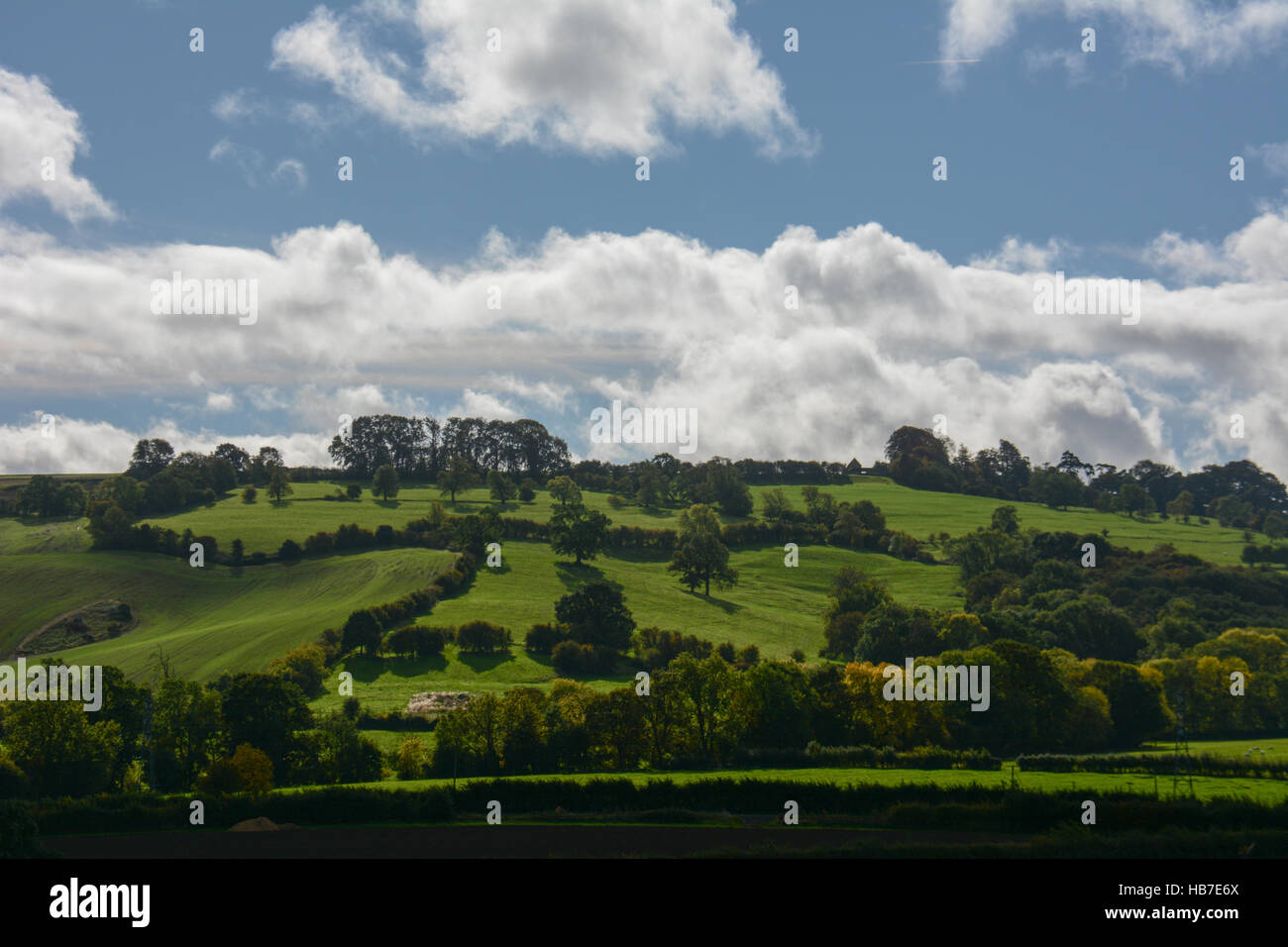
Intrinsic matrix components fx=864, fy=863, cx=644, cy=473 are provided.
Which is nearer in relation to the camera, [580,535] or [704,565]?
[704,565]

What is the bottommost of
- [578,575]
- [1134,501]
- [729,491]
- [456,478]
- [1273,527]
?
[578,575]

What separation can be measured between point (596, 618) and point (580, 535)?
109 feet

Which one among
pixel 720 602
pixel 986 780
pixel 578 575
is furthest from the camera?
pixel 578 575

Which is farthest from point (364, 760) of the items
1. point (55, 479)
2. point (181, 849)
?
point (55, 479)

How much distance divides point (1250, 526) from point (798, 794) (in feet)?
607

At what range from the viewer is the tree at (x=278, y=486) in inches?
6467

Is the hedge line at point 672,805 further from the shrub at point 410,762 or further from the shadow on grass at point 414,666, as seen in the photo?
the shadow on grass at point 414,666

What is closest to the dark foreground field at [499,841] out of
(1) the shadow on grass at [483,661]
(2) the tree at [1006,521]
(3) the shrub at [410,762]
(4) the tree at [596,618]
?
(3) the shrub at [410,762]

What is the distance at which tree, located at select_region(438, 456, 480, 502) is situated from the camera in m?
176

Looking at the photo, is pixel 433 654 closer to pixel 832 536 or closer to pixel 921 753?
pixel 921 753

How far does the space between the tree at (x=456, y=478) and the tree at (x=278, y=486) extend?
29.2 m

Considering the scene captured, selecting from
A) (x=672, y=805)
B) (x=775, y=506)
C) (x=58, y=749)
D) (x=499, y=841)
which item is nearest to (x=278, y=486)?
(x=775, y=506)

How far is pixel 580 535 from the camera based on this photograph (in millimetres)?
129500

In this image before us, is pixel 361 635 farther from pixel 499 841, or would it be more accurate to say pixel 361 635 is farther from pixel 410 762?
pixel 499 841
